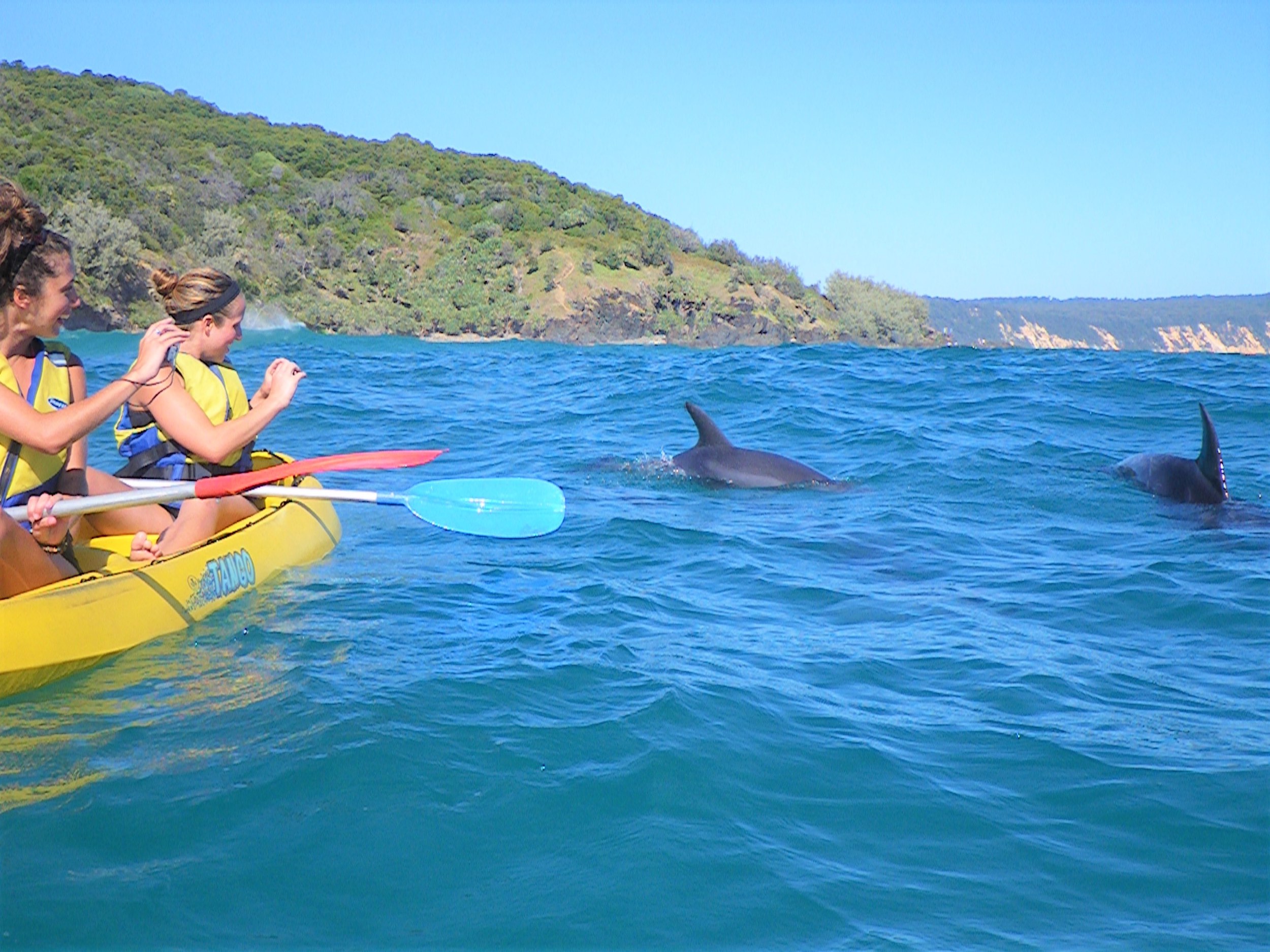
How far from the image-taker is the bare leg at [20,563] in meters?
4.18

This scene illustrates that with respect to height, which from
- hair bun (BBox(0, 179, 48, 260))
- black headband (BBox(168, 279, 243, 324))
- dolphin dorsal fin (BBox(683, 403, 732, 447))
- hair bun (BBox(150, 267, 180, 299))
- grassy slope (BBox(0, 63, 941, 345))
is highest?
grassy slope (BBox(0, 63, 941, 345))

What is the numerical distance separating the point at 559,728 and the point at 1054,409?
10514mm

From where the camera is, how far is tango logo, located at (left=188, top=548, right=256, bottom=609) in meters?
5.14

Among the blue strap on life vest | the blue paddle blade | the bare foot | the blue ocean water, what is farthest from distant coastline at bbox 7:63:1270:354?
the blue strap on life vest

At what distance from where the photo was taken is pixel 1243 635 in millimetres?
5258

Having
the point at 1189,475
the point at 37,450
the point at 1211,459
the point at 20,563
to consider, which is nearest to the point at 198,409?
the point at 37,450

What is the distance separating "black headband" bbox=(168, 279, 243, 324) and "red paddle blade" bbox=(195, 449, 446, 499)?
797 mm

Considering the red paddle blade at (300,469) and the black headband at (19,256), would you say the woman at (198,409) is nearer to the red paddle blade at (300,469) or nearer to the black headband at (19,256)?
the red paddle blade at (300,469)

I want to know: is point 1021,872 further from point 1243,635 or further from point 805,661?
point 1243,635

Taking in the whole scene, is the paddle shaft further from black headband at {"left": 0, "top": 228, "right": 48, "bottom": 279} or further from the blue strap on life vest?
black headband at {"left": 0, "top": 228, "right": 48, "bottom": 279}

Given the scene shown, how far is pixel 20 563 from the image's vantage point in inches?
170

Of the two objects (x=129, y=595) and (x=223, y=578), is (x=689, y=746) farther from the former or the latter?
(x=223, y=578)

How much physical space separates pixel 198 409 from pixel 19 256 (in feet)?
4.18

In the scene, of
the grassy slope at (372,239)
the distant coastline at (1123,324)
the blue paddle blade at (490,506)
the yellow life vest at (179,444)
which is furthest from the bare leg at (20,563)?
the distant coastline at (1123,324)
